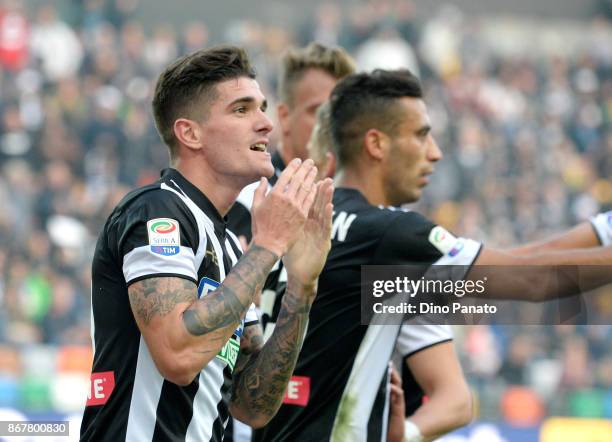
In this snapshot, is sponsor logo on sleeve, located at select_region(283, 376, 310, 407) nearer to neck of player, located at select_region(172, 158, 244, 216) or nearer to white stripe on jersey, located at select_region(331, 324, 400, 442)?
white stripe on jersey, located at select_region(331, 324, 400, 442)

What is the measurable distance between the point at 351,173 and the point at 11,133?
12108mm

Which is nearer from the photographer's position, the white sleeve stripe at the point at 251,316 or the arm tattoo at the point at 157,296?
the arm tattoo at the point at 157,296

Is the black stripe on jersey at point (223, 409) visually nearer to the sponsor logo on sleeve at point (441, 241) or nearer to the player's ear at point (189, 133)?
the player's ear at point (189, 133)

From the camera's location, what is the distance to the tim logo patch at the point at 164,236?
3623 mm

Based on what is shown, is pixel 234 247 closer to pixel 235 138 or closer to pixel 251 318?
pixel 251 318

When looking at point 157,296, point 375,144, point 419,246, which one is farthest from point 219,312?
point 375,144

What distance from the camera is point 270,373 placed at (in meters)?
4.11

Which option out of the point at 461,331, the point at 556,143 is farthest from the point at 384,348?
the point at 556,143

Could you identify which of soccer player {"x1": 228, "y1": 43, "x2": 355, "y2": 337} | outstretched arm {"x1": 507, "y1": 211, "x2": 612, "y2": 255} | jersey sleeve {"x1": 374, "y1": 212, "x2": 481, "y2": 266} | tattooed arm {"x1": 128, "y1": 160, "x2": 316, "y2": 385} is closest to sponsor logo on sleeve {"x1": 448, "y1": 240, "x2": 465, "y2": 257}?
jersey sleeve {"x1": 374, "y1": 212, "x2": 481, "y2": 266}

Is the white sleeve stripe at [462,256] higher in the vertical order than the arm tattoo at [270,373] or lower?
higher

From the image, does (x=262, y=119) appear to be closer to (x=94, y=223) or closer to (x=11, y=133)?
(x=94, y=223)

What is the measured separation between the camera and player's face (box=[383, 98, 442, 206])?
5.12m

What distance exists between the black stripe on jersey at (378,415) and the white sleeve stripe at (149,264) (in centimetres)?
141

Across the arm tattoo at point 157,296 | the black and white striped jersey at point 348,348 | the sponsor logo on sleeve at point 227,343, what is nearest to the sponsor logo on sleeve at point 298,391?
the black and white striped jersey at point 348,348
